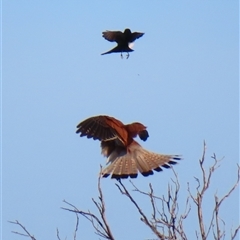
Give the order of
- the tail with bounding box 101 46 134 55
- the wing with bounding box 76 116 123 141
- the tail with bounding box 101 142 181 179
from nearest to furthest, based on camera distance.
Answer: the tail with bounding box 101 142 181 179 < the wing with bounding box 76 116 123 141 < the tail with bounding box 101 46 134 55

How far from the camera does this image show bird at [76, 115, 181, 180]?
7074 mm

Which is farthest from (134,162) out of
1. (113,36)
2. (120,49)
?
(113,36)

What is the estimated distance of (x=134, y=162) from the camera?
722 cm

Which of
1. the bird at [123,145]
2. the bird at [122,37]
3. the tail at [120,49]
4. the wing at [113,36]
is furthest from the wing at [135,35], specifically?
the bird at [123,145]

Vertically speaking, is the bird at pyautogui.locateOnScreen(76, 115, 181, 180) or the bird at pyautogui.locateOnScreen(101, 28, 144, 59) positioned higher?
the bird at pyautogui.locateOnScreen(101, 28, 144, 59)

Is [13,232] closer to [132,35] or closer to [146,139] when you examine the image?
[146,139]

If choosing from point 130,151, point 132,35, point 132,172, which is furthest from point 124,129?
point 132,35

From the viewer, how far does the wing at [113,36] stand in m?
8.89

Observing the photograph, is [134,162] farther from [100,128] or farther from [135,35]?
[135,35]

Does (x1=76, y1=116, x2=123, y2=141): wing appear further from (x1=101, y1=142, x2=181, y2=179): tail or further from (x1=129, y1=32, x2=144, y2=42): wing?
(x1=129, y1=32, x2=144, y2=42): wing

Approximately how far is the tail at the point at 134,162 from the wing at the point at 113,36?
6.01ft

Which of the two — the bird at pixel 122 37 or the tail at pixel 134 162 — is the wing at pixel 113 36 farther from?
the tail at pixel 134 162

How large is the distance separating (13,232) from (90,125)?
1.93 meters

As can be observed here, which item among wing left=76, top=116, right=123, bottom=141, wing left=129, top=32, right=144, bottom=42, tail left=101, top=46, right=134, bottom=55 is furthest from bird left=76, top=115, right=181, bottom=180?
wing left=129, top=32, right=144, bottom=42
